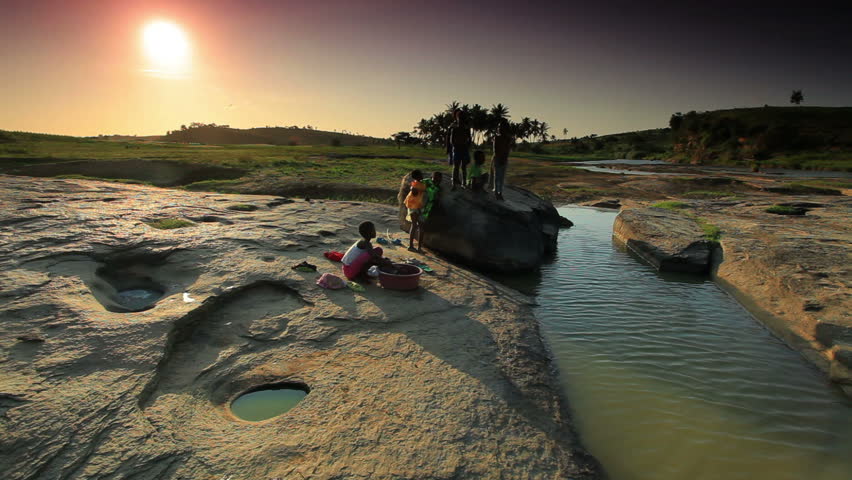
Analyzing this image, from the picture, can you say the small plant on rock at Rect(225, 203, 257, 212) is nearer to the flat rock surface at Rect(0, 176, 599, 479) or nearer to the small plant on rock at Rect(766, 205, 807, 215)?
the flat rock surface at Rect(0, 176, 599, 479)

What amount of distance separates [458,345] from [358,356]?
123cm

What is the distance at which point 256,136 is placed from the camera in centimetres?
14225

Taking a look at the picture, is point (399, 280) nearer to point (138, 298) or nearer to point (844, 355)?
point (138, 298)

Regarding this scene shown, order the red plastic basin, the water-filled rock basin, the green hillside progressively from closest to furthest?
the water-filled rock basin → the red plastic basin → the green hillside

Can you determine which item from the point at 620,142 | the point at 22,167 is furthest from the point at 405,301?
the point at 620,142

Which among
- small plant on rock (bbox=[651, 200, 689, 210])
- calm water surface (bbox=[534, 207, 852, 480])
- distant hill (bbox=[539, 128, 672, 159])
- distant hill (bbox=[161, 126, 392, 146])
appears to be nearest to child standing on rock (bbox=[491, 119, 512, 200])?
calm water surface (bbox=[534, 207, 852, 480])

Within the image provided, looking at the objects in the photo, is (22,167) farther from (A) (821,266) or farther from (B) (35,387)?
(A) (821,266)

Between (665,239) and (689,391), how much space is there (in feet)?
22.6

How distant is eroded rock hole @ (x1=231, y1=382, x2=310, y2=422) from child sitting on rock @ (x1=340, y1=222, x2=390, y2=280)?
2.69 metres

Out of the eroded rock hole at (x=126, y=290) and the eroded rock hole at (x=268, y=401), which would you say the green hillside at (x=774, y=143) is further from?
the eroded rock hole at (x=126, y=290)

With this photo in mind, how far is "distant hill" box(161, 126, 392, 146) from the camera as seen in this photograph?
12156 cm

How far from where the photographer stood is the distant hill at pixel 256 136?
4786 inches

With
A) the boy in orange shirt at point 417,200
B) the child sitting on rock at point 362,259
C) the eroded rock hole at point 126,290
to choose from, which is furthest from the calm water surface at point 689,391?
the eroded rock hole at point 126,290

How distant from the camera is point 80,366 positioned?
3.74 metres
